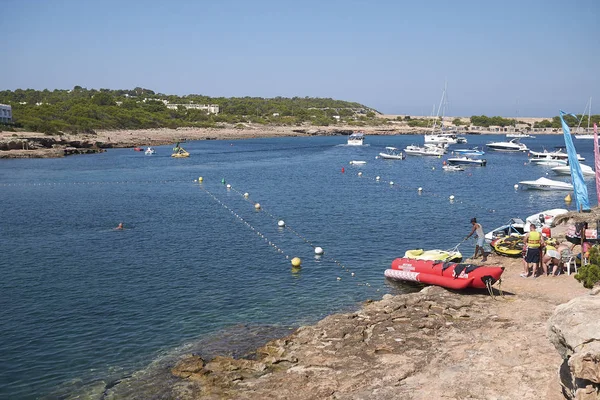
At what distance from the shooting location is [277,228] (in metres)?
35.5

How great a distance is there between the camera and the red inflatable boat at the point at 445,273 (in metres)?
20.2

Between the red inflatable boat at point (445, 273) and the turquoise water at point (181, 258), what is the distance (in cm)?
74

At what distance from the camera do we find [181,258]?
91.9ft

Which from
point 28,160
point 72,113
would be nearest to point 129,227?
point 28,160

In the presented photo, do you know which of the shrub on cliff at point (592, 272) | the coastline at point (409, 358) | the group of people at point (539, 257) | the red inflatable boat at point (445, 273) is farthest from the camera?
the group of people at point (539, 257)

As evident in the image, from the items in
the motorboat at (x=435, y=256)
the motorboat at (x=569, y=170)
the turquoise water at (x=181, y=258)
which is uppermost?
the motorboat at (x=569, y=170)

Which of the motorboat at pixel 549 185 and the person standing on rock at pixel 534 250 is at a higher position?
the person standing on rock at pixel 534 250

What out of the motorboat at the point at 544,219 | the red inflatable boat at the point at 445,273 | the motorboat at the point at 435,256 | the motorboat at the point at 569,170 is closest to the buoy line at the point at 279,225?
the red inflatable boat at the point at 445,273

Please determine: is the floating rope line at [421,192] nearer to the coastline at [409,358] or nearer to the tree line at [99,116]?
the coastline at [409,358]

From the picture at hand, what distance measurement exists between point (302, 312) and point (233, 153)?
81124 mm

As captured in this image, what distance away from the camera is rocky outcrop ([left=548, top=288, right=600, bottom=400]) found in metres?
8.84

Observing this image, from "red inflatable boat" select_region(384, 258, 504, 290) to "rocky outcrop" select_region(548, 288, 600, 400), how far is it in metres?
9.85

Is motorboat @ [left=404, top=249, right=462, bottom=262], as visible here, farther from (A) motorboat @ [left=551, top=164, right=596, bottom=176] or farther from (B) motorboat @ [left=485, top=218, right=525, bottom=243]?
(A) motorboat @ [left=551, top=164, right=596, bottom=176]

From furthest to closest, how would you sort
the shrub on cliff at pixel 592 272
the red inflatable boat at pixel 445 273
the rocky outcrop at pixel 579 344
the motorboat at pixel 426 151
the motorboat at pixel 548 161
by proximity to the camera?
the motorboat at pixel 426 151 < the motorboat at pixel 548 161 < the red inflatable boat at pixel 445 273 < the shrub on cliff at pixel 592 272 < the rocky outcrop at pixel 579 344
